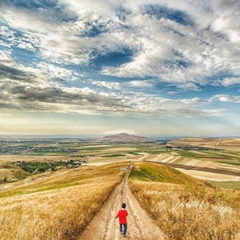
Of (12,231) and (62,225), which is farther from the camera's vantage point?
(62,225)

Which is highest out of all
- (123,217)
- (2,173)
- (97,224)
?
(123,217)

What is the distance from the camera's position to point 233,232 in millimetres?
13414

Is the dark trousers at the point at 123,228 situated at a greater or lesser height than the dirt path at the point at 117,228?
greater

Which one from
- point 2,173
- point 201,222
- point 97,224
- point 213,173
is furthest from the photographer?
point 2,173

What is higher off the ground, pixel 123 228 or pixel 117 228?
pixel 123 228

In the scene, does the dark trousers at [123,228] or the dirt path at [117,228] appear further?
the dark trousers at [123,228]

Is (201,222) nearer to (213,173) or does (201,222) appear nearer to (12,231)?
(12,231)

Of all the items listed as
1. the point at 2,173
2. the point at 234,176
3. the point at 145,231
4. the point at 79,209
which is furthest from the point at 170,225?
the point at 2,173

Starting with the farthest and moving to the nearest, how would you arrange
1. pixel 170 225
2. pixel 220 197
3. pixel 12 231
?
pixel 220 197 → pixel 170 225 → pixel 12 231

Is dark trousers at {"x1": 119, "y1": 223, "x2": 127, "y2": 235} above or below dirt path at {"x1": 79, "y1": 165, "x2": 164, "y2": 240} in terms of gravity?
above

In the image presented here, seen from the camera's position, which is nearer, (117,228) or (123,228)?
(123,228)

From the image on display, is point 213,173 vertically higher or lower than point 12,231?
lower

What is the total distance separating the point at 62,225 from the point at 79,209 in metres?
6.62

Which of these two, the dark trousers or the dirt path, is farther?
the dark trousers
